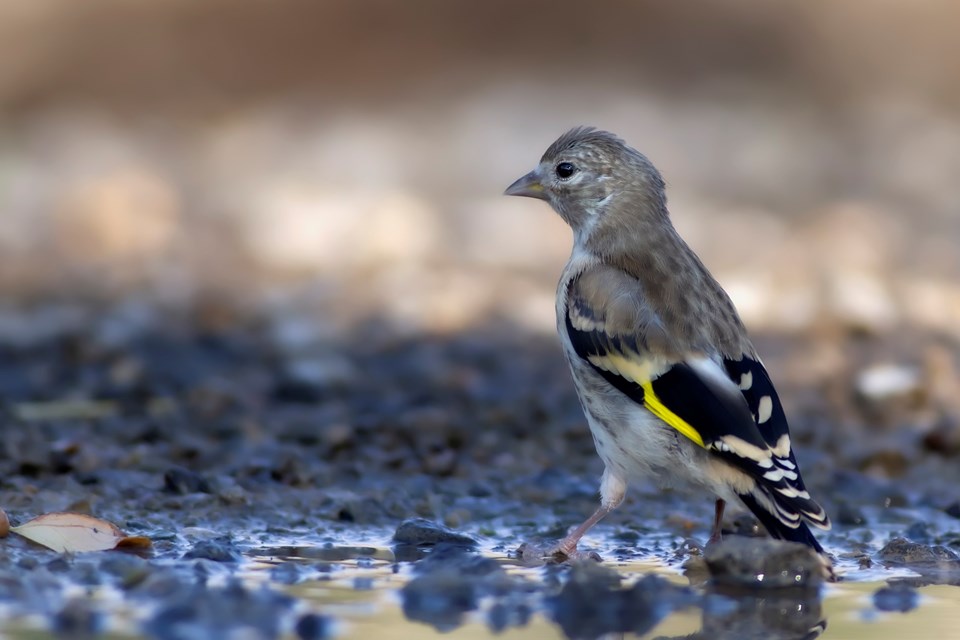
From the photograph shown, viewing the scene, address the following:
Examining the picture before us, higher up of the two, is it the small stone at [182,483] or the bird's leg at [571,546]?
the small stone at [182,483]

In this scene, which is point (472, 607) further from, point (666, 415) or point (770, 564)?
point (666, 415)

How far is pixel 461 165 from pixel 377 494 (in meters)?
7.73

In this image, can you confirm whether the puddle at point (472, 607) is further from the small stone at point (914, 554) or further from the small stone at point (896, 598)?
the small stone at point (914, 554)

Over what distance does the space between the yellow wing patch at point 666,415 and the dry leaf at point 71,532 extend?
195 centimetres

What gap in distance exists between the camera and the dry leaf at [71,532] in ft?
17.3

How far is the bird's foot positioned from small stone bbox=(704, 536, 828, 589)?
574 millimetres

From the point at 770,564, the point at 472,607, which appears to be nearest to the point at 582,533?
the point at 770,564

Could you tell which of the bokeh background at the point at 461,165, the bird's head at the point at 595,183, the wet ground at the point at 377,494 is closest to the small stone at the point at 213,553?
the wet ground at the point at 377,494

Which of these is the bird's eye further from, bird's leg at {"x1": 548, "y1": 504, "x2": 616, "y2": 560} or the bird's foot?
the bird's foot

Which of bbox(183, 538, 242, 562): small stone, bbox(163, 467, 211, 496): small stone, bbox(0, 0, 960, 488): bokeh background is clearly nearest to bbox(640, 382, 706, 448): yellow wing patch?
bbox(183, 538, 242, 562): small stone

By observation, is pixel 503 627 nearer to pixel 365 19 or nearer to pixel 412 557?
pixel 412 557

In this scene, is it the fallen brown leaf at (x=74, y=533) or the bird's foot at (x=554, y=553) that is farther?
the bird's foot at (x=554, y=553)

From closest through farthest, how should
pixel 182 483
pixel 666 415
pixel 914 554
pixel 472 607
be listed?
pixel 472 607, pixel 666 415, pixel 914 554, pixel 182 483

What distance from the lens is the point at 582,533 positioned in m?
5.75
